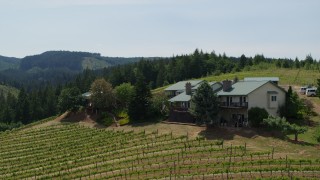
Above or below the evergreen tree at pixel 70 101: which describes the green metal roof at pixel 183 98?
above

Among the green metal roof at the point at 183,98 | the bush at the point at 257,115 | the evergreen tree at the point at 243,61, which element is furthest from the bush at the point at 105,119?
the evergreen tree at the point at 243,61

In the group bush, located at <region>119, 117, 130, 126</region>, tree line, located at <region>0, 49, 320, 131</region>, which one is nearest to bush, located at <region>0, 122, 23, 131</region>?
tree line, located at <region>0, 49, 320, 131</region>

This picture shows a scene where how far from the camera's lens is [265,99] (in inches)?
2430

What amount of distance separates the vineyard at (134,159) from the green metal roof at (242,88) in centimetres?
1067

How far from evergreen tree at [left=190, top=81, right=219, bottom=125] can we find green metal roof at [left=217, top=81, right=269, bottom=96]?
A: 4.27 metres

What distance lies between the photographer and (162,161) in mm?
47500

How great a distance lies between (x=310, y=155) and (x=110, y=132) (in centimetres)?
3449

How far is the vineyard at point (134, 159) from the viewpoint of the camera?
41.1 m

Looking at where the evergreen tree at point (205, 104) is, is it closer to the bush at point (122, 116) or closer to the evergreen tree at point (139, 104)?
the evergreen tree at point (139, 104)

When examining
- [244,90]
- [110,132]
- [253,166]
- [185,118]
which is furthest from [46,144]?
[253,166]

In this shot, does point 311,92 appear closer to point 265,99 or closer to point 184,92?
point 265,99

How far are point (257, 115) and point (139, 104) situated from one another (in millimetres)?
22964

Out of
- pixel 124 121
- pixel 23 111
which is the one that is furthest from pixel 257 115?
pixel 23 111

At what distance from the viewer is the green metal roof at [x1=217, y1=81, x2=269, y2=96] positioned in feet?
199
